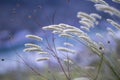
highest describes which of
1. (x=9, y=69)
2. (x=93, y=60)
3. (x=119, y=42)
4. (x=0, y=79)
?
(x=119, y=42)

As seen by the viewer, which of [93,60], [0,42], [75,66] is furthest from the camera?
[0,42]

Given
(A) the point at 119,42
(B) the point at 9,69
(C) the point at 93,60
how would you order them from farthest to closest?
(B) the point at 9,69, (C) the point at 93,60, (A) the point at 119,42

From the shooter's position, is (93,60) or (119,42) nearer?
(119,42)

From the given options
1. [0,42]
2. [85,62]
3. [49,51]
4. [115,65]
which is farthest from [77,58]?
[0,42]

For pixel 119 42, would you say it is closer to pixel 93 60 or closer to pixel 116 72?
pixel 93 60

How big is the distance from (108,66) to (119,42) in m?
0.71

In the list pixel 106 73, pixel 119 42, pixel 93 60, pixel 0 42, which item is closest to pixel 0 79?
pixel 0 42

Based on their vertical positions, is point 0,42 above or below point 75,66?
below

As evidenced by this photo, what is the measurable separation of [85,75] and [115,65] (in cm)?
25

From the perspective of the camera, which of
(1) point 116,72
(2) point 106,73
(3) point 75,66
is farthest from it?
(3) point 75,66

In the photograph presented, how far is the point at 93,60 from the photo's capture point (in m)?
3.27

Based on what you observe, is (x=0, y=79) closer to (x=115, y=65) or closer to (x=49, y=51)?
(x=49, y=51)

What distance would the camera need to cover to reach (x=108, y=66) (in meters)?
2.30

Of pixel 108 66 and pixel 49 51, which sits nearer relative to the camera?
pixel 108 66
